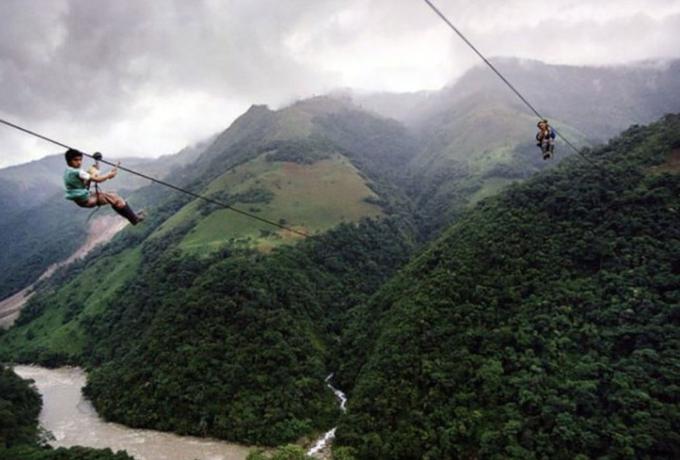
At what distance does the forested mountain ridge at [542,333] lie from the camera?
34.7 m

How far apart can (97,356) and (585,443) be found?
185 feet

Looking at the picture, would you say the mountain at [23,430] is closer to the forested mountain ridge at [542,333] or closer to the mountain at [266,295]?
the mountain at [266,295]

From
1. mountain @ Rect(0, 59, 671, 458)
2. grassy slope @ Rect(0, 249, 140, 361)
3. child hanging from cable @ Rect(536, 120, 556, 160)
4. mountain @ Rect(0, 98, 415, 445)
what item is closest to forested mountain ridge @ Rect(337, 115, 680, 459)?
mountain @ Rect(0, 59, 671, 458)

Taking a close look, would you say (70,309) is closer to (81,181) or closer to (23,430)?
(23,430)

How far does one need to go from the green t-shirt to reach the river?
36.5 m

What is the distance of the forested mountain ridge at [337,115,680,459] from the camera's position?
34656 millimetres

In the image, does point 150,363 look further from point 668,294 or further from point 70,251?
point 70,251

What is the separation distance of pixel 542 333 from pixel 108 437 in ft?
127

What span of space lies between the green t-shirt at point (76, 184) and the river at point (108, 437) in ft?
120

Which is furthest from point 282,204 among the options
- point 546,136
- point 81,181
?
point 81,181

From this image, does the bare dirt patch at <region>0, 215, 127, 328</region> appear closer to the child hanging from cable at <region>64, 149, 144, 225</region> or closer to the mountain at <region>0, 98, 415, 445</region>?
the mountain at <region>0, 98, 415, 445</region>

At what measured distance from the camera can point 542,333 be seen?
138ft

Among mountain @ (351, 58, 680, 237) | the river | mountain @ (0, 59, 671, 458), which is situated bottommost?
the river

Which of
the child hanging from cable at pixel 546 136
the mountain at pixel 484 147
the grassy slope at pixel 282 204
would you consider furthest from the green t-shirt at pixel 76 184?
the mountain at pixel 484 147
